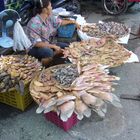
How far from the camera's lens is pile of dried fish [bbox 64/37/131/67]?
451 cm

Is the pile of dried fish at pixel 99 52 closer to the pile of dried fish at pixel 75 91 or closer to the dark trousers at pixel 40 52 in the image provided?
the dark trousers at pixel 40 52

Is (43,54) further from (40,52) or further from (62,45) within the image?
(62,45)

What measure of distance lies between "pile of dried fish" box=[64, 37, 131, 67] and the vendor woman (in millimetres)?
272

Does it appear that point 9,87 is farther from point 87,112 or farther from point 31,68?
point 87,112

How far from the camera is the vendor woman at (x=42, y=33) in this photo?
4551mm

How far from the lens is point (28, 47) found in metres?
4.56

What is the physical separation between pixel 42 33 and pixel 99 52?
943mm

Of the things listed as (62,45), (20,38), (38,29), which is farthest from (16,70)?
(62,45)

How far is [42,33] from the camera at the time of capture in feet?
15.3

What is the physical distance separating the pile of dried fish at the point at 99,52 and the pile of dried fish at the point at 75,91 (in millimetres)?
422

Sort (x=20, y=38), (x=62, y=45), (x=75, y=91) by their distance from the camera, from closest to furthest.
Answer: (x=75, y=91) → (x=20, y=38) → (x=62, y=45)

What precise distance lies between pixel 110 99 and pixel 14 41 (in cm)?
182

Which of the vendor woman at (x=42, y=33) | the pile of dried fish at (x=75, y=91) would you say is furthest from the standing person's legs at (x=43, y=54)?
the pile of dried fish at (x=75, y=91)

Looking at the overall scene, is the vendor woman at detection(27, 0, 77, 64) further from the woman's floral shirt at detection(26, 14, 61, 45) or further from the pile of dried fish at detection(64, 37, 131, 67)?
the pile of dried fish at detection(64, 37, 131, 67)
